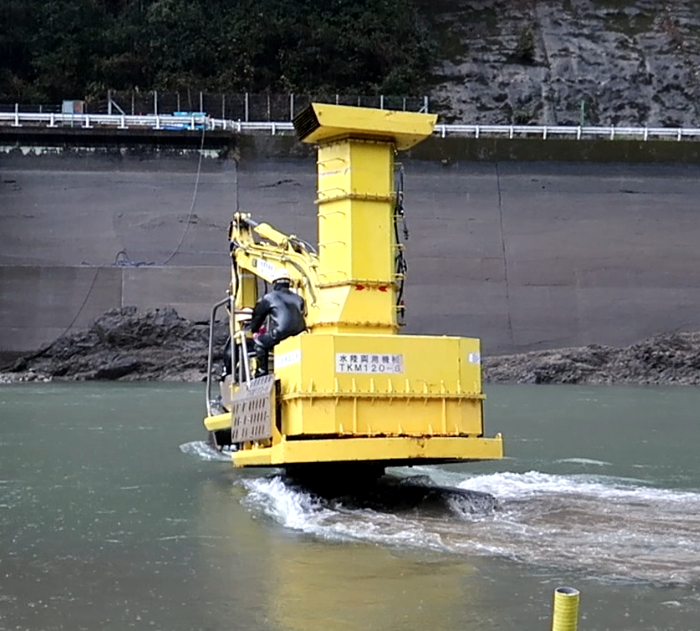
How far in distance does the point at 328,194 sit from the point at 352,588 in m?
4.59

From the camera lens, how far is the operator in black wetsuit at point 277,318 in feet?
36.0

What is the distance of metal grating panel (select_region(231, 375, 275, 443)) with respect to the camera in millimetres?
10016

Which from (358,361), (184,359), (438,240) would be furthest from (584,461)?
(438,240)

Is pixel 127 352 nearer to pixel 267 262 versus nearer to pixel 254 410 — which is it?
pixel 267 262

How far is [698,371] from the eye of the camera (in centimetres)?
3216

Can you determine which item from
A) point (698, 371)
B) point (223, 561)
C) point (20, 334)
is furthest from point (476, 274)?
point (223, 561)

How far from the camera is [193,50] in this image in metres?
49.2

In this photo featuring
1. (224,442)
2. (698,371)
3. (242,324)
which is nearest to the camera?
(242,324)

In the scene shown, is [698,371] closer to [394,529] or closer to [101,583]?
[394,529]

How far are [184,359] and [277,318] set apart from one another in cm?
2220

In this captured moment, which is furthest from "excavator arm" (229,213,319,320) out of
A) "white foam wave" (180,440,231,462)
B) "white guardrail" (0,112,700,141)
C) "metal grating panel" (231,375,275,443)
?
"white guardrail" (0,112,700,141)

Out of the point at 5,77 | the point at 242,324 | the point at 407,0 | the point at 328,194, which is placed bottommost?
the point at 242,324

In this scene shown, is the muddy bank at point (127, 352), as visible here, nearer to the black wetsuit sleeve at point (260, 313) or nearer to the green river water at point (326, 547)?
the green river water at point (326, 547)

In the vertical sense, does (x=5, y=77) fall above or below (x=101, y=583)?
above
